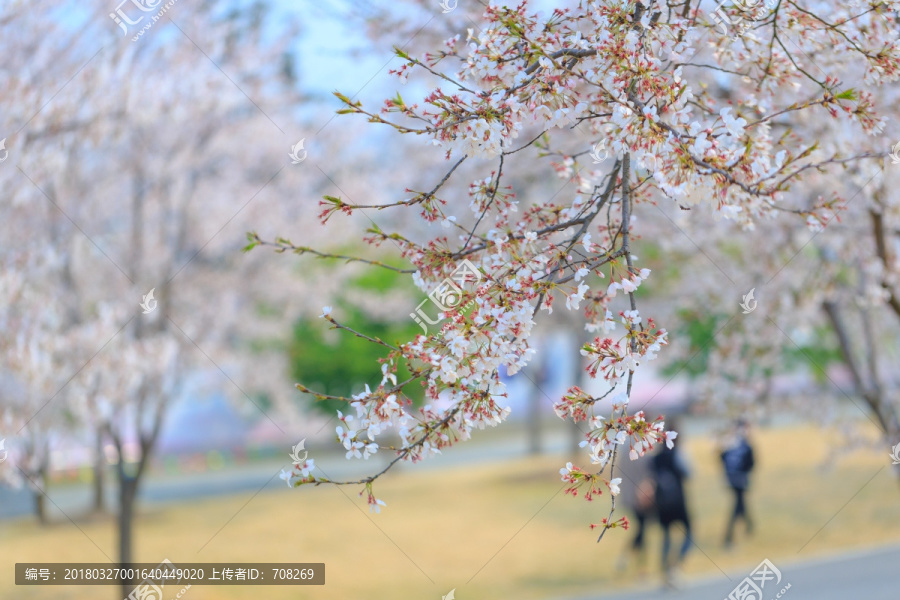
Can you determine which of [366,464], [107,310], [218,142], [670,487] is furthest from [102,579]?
[366,464]

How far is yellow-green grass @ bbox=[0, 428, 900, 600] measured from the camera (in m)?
9.55

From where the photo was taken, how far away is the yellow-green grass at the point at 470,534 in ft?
31.3

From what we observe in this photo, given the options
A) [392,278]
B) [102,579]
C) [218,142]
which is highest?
[392,278]

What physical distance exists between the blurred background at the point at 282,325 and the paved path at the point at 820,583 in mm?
63

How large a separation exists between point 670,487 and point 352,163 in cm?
1030

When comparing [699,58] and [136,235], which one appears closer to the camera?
[699,58]

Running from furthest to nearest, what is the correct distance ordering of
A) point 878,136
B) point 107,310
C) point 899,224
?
point 107,310, point 899,224, point 878,136

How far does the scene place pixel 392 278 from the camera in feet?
68.8

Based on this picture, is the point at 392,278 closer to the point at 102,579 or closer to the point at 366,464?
the point at 366,464

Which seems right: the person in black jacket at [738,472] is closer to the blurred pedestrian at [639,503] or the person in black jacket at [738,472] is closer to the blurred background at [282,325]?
the blurred background at [282,325]
